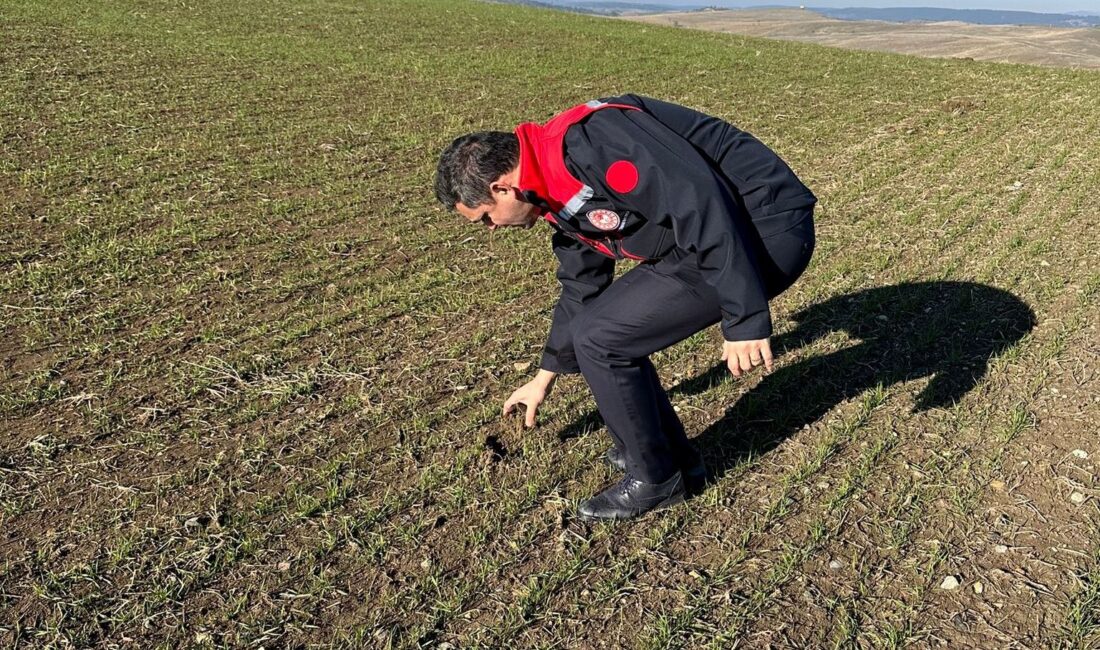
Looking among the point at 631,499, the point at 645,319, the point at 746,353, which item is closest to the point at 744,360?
the point at 746,353

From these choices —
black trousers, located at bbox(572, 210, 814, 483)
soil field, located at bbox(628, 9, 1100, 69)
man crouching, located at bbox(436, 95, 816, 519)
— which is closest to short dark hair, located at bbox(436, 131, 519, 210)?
man crouching, located at bbox(436, 95, 816, 519)

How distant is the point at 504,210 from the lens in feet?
10.6

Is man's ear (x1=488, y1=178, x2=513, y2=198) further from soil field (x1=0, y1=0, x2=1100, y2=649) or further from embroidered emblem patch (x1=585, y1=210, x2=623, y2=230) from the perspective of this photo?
soil field (x1=0, y1=0, x2=1100, y2=649)

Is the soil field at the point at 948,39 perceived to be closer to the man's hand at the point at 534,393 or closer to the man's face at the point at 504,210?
the man's hand at the point at 534,393

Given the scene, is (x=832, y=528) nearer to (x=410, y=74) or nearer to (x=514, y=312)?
(x=514, y=312)

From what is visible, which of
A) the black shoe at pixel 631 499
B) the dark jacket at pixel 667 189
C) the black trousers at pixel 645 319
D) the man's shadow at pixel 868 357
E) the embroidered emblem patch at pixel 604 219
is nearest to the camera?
the dark jacket at pixel 667 189

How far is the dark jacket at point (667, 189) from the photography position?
116 inches

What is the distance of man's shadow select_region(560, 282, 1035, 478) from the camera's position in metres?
4.58

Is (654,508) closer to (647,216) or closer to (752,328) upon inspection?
(752,328)

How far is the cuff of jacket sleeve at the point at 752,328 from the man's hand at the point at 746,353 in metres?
0.02

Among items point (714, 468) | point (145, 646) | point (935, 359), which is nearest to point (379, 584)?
point (145, 646)

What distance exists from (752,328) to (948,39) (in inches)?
4057

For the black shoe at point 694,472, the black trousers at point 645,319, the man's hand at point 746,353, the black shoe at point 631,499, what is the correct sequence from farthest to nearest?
the black shoe at point 694,472 < the black shoe at point 631,499 < the black trousers at point 645,319 < the man's hand at point 746,353

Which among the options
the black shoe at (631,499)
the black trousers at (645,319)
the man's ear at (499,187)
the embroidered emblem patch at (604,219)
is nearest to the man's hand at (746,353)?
Answer: the black trousers at (645,319)
